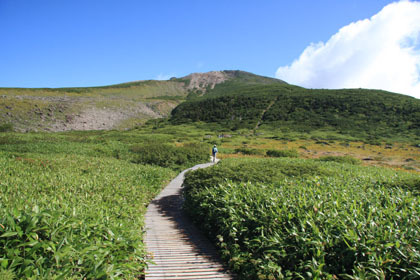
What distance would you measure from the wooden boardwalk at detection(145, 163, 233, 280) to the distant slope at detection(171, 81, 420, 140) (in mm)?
70299

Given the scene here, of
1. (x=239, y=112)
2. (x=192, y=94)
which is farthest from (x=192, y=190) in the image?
(x=192, y=94)

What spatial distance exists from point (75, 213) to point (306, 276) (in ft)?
14.1

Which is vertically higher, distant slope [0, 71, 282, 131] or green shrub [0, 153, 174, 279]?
distant slope [0, 71, 282, 131]

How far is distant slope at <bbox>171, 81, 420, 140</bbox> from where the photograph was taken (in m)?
74.9

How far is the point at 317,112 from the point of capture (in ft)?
297

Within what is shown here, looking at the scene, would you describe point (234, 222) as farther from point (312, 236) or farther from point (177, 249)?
point (312, 236)

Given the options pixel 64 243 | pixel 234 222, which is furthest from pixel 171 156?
pixel 64 243

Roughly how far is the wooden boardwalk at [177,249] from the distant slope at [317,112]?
70.3 meters

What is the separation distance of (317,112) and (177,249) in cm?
9405

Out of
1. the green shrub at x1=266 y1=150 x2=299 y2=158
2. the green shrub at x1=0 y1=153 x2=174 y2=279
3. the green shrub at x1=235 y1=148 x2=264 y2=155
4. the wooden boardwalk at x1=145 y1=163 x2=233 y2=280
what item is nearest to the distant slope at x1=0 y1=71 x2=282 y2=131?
the green shrub at x1=235 y1=148 x2=264 y2=155

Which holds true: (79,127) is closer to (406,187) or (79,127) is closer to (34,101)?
(34,101)

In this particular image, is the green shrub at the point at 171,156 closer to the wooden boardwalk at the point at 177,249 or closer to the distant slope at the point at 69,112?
the wooden boardwalk at the point at 177,249

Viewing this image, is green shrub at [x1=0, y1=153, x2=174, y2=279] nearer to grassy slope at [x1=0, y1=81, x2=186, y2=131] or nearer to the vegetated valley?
the vegetated valley

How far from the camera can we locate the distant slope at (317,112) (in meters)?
74.9
